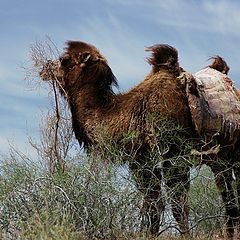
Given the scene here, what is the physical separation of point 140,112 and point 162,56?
121cm

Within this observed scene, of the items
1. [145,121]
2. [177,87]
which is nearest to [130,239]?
[145,121]

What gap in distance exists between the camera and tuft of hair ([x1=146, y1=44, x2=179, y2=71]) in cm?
1121

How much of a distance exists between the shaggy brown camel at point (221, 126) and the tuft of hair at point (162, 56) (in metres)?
0.47

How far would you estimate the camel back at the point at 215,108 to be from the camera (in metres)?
10.6

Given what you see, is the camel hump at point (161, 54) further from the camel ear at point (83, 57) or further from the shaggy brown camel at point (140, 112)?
the camel ear at point (83, 57)

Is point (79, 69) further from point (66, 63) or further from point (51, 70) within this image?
point (51, 70)

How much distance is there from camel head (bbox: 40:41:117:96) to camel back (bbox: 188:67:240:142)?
51.9 inches

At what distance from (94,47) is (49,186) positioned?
320cm

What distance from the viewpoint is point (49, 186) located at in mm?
8680

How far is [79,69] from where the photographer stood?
11.1m

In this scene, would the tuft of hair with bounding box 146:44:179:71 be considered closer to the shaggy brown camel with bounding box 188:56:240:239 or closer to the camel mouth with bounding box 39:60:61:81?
the shaggy brown camel with bounding box 188:56:240:239

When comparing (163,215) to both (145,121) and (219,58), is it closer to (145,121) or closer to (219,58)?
(145,121)

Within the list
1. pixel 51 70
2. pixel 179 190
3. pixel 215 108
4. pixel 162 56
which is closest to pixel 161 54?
Result: pixel 162 56

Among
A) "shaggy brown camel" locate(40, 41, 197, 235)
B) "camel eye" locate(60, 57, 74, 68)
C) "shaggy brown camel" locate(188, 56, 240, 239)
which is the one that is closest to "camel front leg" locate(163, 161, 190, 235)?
"shaggy brown camel" locate(40, 41, 197, 235)
